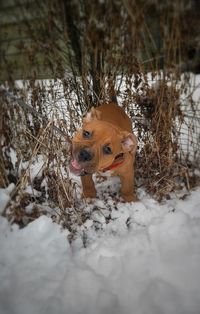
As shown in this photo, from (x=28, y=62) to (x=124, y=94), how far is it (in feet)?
2.79

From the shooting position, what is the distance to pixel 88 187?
210 centimetres

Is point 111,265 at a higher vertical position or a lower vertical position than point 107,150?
lower

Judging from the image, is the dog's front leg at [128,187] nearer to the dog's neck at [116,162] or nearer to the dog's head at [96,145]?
the dog's neck at [116,162]

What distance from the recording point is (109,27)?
2324mm

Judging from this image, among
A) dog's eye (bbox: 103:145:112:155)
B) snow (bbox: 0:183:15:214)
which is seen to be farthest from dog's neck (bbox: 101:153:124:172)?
snow (bbox: 0:183:15:214)

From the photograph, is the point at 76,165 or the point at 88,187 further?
the point at 88,187

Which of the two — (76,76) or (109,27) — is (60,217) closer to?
(76,76)

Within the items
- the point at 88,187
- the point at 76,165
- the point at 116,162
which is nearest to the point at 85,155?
the point at 76,165

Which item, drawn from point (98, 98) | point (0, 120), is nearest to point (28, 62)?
point (0, 120)

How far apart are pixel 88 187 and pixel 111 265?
0.59 metres

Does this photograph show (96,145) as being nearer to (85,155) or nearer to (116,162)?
(85,155)

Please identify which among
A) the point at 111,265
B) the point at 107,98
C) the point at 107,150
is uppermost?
the point at 107,98

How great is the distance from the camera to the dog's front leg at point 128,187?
198cm

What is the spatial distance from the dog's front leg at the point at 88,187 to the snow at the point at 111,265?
0.44 feet
